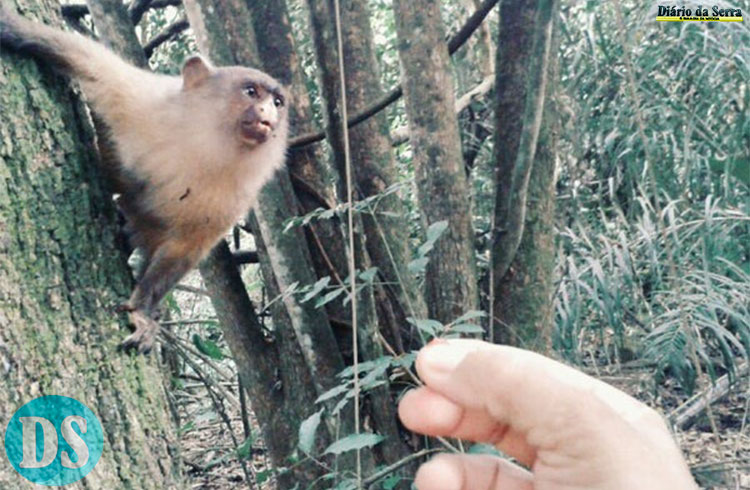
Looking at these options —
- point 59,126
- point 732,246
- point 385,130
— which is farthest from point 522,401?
point 732,246

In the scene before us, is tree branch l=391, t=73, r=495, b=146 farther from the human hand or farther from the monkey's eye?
the human hand

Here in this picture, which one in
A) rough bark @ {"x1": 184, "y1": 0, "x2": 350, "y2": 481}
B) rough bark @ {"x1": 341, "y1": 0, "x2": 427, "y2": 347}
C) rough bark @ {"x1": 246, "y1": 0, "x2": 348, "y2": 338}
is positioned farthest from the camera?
rough bark @ {"x1": 246, "y1": 0, "x2": 348, "y2": 338}

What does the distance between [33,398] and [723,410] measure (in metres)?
3.87

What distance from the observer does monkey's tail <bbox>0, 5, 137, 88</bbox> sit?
180 cm

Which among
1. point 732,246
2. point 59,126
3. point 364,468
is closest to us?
point 59,126

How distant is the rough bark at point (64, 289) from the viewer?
1506 millimetres

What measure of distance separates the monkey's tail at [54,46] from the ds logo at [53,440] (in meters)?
0.79

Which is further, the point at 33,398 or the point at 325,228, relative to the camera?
the point at 325,228

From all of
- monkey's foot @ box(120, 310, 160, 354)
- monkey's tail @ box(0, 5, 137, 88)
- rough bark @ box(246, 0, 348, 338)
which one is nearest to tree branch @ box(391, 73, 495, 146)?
rough bark @ box(246, 0, 348, 338)

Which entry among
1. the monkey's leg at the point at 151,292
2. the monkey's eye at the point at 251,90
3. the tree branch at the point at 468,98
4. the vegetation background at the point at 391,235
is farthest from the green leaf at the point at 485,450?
the tree branch at the point at 468,98

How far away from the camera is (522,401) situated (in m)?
1.03

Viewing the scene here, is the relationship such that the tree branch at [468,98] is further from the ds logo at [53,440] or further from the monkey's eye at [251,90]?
the ds logo at [53,440]

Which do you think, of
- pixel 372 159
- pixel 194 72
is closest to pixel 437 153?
pixel 372 159

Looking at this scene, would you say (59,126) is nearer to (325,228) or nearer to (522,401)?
(522,401)
